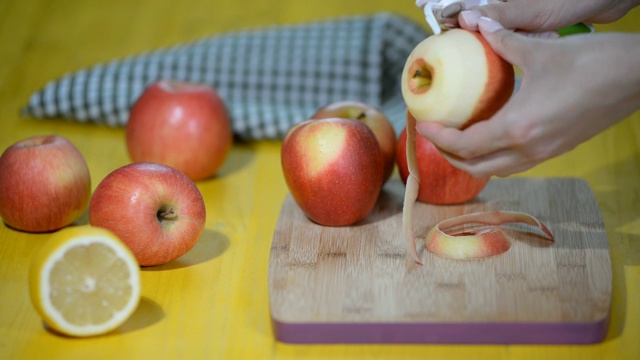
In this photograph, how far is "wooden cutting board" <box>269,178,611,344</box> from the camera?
4.51 ft

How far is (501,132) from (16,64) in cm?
171

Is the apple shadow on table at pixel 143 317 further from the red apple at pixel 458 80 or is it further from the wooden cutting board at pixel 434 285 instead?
the red apple at pixel 458 80

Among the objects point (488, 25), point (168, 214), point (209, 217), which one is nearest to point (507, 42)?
point (488, 25)

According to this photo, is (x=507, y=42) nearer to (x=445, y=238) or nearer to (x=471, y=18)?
(x=471, y=18)

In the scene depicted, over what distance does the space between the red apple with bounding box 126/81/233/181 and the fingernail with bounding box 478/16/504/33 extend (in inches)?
30.2

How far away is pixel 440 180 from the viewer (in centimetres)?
179

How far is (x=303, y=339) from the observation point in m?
1.40

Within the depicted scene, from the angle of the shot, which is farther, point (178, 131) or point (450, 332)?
point (178, 131)

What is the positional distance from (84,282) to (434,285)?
1.66 feet

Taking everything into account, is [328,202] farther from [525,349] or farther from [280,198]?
[525,349]

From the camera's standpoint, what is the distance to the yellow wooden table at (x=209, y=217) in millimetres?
1394

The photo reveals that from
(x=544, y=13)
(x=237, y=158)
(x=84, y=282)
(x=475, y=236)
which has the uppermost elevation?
(x=544, y=13)

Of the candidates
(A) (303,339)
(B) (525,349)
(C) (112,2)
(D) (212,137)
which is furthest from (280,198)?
(C) (112,2)

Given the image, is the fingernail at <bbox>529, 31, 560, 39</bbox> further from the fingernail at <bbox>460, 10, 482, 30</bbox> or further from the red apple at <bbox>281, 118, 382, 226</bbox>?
the red apple at <bbox>281, 118, 382, 226</bbox>
